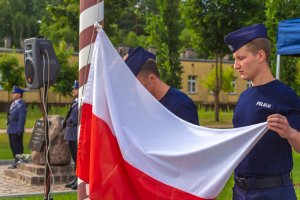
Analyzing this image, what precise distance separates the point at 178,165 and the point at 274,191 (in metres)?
0.62

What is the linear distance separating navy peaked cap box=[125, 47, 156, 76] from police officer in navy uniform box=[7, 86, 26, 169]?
9.74 m

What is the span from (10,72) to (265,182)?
1435 inches

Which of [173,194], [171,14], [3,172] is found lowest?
[3,172]

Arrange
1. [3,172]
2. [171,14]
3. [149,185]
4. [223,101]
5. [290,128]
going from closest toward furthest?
[290,128] < [149,185] < [3,172] < [171,14] < [223,101]

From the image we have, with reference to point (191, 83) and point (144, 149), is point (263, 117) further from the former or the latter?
point (191, 83)

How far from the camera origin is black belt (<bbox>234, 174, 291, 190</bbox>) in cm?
388

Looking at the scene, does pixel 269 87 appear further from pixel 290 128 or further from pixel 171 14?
pixel 171 14

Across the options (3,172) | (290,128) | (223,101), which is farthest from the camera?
(223,101)

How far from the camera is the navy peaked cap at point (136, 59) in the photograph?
4.40 metres

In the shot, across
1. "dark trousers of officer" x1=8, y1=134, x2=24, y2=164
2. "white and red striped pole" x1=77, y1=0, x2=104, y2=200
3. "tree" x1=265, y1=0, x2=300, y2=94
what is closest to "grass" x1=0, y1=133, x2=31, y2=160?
"dark trousers of officer" x1=8, y1=134, x2=24, y2=164

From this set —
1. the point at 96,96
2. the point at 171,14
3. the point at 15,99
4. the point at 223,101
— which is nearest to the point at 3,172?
the point at 15,99

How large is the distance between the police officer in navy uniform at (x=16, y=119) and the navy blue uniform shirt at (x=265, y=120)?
10.5 metres

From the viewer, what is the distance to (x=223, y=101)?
57656mm

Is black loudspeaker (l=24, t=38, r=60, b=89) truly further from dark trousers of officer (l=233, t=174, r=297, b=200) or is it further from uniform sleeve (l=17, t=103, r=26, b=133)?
uniform sleeve (l=17, t=103, r=26, b=133)
